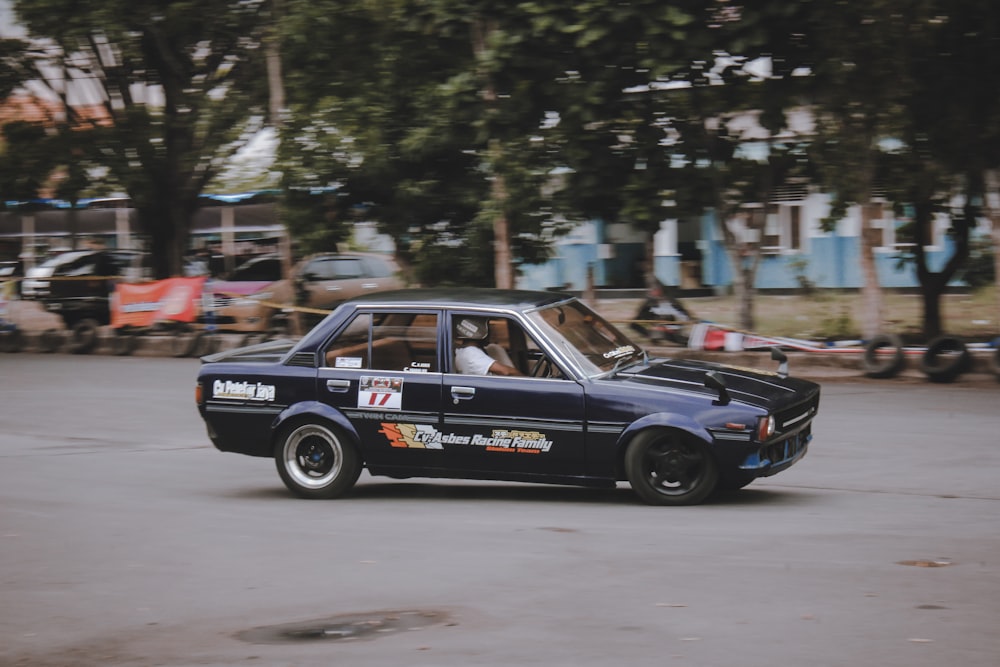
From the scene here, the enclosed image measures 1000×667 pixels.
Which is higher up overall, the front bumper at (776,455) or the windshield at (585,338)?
the windshield at (585,338)

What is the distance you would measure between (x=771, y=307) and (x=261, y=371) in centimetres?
1787

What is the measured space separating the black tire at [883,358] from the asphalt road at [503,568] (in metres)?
5.04

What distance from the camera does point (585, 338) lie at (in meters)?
8.85

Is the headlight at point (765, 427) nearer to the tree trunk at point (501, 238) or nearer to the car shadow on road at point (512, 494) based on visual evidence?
the car shadow on road at point (512, 494)

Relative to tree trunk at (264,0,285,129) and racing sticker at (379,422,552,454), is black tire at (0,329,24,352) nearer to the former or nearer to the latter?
tree trunk at (264,0,285,129)

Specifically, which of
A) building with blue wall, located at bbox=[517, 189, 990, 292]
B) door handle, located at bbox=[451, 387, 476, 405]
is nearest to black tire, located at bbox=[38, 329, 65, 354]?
building with blue wall, located at bbox=[517, 189, 990, 292]

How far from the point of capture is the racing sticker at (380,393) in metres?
8.78

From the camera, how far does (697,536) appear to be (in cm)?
738

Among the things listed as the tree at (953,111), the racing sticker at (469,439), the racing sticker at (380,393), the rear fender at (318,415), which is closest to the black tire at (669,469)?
the racing sticker at (469,439)

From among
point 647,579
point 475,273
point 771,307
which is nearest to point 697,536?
point 647,579

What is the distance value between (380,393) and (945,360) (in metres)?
9.57

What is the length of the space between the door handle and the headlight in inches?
75.3

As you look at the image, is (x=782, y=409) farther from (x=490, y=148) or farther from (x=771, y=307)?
(x=771, y=307)

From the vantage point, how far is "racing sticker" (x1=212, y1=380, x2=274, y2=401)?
9.09m
